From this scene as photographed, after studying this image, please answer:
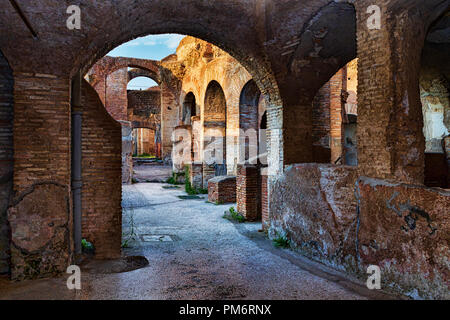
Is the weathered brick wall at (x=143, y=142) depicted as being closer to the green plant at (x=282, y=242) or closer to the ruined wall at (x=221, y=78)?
the ruined wall at (x=221, y=78)

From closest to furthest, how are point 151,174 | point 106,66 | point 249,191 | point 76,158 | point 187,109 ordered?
point 76,158 < point 249,191 < point 187,109 < point 106,66 < point 151,174

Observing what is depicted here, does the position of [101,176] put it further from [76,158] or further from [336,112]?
[336,112]

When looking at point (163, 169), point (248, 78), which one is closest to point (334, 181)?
point (248, 78)

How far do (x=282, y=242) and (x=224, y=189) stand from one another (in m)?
4.72

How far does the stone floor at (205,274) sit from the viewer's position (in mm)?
3949

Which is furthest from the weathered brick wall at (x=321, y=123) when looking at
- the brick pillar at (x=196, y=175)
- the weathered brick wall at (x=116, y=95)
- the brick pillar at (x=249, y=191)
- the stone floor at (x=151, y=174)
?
the weathered brick wall at (x=116, y=95)

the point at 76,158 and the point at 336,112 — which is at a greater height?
the point at 336,112

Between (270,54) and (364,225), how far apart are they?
3.66m

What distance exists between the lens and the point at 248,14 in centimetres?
588

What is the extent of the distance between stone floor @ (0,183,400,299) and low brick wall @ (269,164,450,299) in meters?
0.30

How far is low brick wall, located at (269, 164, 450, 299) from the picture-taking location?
349cm

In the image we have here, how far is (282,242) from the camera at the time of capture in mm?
6207

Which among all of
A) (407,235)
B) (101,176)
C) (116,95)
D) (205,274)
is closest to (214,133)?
(116,95)

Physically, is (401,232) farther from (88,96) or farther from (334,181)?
(88,96)
